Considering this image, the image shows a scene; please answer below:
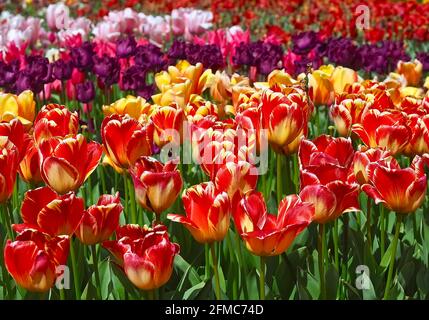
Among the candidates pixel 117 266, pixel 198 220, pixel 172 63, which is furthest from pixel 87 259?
pixel 172 63

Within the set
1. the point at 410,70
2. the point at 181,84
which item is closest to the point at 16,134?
the point at 181,84

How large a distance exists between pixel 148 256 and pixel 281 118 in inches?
30.3

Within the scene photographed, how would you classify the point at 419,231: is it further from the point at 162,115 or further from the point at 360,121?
the point at 162,115

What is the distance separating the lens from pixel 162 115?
8.47 feet

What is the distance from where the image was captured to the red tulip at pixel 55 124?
2.38m

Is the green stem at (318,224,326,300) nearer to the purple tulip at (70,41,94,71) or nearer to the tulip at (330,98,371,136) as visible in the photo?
the tulip at (330,98,371,136)

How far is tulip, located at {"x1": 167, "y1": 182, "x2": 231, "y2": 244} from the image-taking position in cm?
178

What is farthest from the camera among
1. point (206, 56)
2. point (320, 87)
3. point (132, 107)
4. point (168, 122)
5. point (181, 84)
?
point (206, 56)

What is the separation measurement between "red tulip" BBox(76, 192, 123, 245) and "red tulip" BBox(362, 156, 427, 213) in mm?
671

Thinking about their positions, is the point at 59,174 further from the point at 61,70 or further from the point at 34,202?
the point at 61,70

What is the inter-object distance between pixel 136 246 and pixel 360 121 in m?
1.23

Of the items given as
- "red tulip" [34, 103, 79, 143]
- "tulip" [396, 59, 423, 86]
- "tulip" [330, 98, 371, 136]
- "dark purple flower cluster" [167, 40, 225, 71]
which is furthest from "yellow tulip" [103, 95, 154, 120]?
"tulip" [396, 59, 423, 86]

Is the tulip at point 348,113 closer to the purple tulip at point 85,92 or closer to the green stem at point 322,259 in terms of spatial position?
the green stem at point 322,259

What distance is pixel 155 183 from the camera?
1.92 metres
